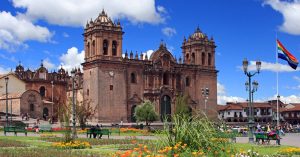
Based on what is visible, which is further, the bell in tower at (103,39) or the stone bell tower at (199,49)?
the stone bell tower at (199,49)

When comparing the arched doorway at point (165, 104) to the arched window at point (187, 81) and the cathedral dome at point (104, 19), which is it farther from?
the cathedral dome at point (104, 19)

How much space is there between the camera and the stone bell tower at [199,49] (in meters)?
80.4

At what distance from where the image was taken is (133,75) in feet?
236

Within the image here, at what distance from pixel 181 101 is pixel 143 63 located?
30.6 metres

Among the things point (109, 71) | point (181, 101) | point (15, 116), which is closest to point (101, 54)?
point (109, 71)

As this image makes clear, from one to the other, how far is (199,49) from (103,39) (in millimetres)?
19452

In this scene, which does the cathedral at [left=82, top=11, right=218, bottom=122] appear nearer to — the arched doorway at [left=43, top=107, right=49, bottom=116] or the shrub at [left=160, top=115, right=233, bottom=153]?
the arched doorway at [left=43, top=107, right=49, bottom=116]

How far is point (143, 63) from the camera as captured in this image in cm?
7281

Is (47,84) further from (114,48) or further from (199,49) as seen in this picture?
(199,49)

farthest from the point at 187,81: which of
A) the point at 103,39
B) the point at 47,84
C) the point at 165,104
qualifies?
the point at 47,84

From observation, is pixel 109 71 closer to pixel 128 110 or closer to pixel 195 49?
pixel 128 110

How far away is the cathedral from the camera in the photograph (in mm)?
67375

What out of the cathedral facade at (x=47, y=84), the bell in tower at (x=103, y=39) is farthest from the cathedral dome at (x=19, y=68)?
the bell in tower at (x=103, y=39)

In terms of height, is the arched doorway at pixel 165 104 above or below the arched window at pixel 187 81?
below
